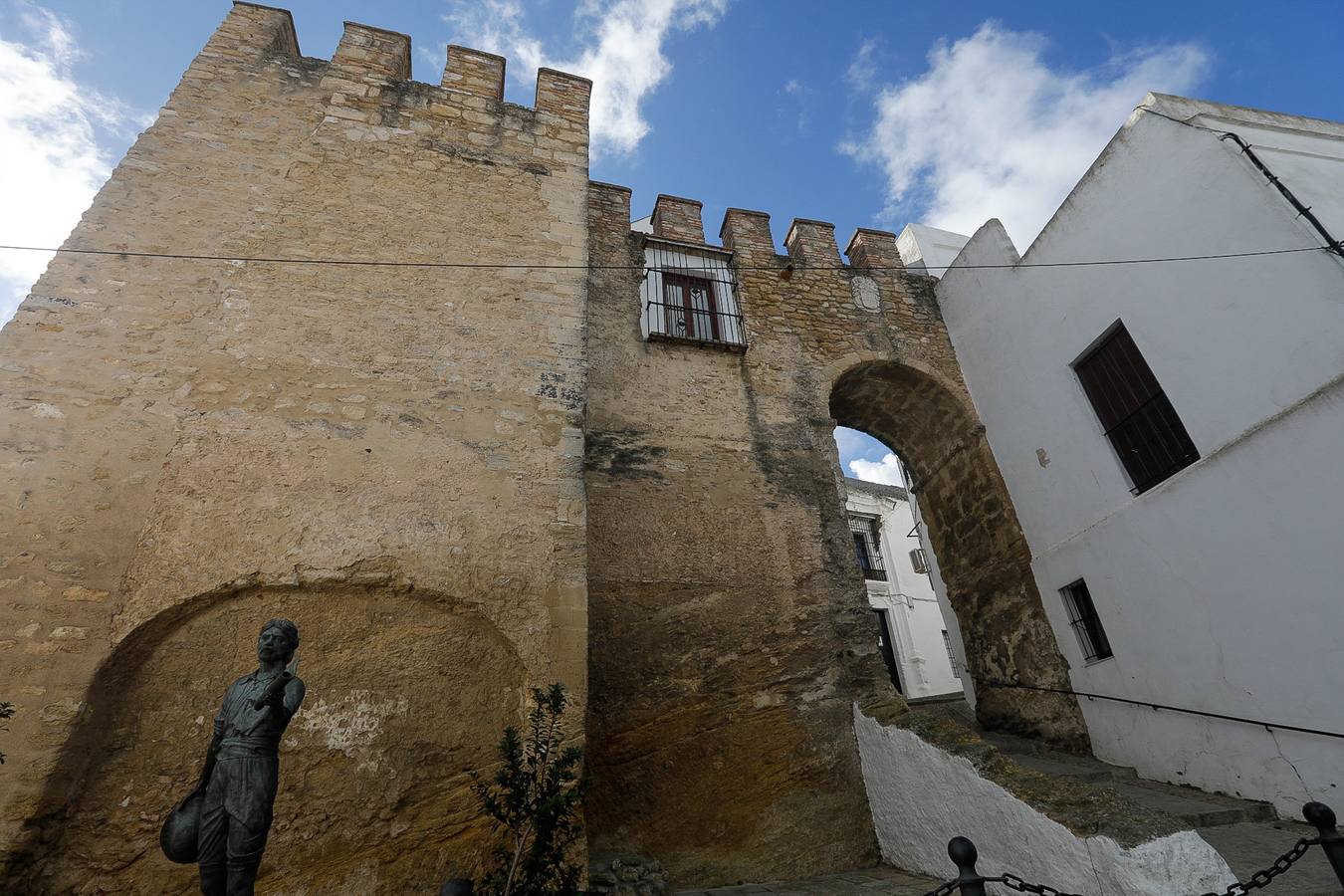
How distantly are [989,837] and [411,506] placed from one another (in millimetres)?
3931

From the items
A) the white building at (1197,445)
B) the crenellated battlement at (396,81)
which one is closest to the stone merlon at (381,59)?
the crenellated battlement at (396,81)

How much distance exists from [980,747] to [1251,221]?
13.8ft

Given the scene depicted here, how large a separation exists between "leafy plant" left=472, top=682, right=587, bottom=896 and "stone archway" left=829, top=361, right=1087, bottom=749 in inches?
201

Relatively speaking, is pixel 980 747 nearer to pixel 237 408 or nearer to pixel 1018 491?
pixel 1018 491

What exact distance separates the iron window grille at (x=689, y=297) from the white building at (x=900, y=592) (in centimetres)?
722

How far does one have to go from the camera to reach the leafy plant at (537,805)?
2.72 meters

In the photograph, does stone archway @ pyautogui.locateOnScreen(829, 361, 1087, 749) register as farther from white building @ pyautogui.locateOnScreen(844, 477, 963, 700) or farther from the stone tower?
white building @ pyautogui.locateOnScreen(844, 477, 963, 700)

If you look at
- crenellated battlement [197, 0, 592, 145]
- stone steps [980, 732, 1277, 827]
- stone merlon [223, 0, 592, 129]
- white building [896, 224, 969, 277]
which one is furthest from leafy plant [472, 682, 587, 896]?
white building [896, 224, 969, 277]

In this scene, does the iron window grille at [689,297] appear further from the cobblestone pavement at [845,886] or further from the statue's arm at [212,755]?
the statue's arm at [212,755]

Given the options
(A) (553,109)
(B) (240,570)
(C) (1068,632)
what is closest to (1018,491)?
(C) (1068,632)

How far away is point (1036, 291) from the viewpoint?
6.59 meters

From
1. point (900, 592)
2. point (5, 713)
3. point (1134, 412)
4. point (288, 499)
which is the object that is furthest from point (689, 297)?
point (900, 592)

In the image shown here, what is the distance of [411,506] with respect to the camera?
365 cm

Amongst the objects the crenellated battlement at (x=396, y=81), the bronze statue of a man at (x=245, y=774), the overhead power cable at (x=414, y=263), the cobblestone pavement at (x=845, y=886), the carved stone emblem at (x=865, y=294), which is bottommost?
the cobblestone pavement at (x=845, y=886)
